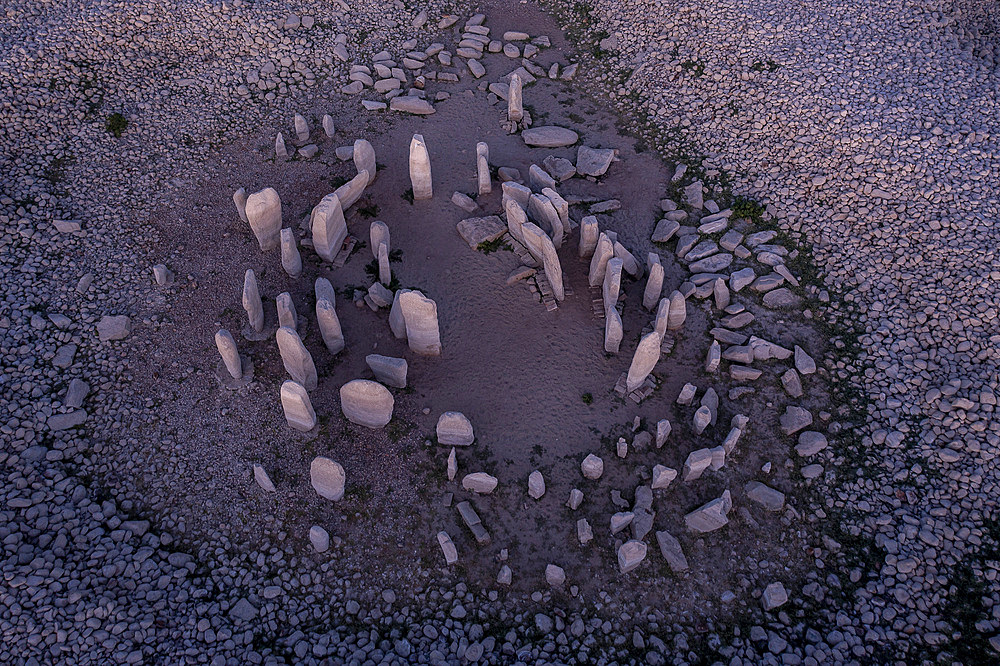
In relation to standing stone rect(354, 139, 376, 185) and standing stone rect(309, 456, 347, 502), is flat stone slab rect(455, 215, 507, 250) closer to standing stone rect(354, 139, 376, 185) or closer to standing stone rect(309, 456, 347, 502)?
standing stone rect(354, 139, 376, 185)

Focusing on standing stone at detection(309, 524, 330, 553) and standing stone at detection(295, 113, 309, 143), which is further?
standing stone at detection(295, 113, 309, 143)

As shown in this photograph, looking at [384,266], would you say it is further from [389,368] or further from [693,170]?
[693,170]

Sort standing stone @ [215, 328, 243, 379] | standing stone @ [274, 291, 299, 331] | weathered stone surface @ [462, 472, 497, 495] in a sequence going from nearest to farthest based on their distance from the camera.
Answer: weathered stone surface @ [462, 472, 497, 495] → standing stone @ [215, 328, 243, 379] → standing stone @ [274, 291, 299, 331]

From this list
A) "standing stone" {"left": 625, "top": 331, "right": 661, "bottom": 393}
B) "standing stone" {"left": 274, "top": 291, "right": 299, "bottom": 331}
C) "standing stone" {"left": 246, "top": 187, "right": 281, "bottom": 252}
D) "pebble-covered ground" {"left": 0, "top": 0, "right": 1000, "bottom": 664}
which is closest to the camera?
"pebble-covered ground" {"left": 0, "top": 0, "right": 1000, "bottom": 664}

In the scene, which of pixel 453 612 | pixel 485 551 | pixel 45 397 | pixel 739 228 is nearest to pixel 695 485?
pixel 485 551

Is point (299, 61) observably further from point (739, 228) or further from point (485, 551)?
point (485, 551)

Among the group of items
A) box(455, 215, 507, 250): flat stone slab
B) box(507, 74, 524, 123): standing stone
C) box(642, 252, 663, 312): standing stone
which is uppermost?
box(507, 74, 524, 123): standing stone

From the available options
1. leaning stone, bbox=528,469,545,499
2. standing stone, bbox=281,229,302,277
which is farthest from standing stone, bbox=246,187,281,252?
leaning stone, bbox=528,469,545,499
